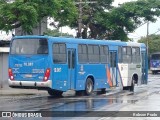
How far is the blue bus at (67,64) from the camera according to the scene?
20.6 meters

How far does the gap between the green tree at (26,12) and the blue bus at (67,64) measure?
12.7ft

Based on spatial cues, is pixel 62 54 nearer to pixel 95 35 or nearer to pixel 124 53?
pixel 124 53

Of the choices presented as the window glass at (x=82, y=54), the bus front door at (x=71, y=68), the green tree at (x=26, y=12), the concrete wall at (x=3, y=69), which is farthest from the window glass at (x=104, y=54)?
the concrete wall at (x=3, y=69)

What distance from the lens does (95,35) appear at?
4272 cm

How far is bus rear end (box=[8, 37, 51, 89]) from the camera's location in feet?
67.2

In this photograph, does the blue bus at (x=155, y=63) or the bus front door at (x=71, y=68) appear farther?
the blue bus at (x=155, y=63)

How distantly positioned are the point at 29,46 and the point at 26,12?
4.68 metres

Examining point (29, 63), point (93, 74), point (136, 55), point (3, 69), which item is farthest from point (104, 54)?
point (3, 69)

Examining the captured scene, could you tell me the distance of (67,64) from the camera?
2161 centimetres

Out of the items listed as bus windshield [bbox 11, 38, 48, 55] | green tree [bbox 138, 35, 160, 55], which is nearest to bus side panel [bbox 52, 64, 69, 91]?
bus windshield [bbox 11, 38, 48, 55]

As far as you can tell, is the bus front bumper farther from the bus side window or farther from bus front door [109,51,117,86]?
the bus side window

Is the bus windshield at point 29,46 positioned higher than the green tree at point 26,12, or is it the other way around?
the green tree at point 26,12

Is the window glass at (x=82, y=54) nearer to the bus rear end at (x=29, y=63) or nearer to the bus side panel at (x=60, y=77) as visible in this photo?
the bus side panel at (x=60, y=77)

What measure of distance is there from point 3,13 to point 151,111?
13.2 metres
